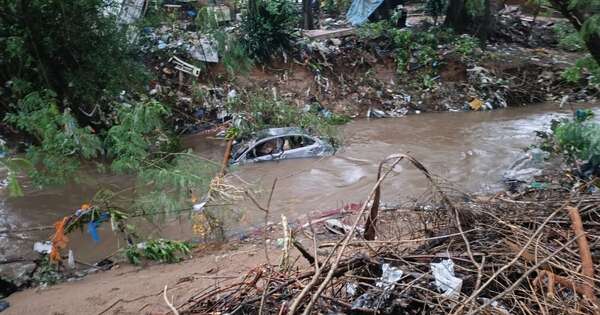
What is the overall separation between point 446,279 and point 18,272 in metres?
5.65

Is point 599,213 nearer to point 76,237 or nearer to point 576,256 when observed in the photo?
point 576,256

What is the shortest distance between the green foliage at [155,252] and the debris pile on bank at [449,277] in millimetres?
3570

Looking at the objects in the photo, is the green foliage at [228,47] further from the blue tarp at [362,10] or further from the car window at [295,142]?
the blue tarp at [362,10]

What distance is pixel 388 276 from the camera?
290 cm

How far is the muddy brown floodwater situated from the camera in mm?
7602

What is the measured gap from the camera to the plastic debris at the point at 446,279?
8.88ft

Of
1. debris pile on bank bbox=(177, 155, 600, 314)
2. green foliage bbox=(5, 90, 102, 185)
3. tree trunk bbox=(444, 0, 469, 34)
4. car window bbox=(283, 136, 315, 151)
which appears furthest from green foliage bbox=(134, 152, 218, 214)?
tree trunk bbox=(444, 0, 469, 34)

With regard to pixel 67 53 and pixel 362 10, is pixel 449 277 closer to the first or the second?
pixel 67 53

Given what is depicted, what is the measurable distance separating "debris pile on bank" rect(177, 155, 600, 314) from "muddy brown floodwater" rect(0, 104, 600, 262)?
458 cm

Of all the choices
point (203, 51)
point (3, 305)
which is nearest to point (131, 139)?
point (3, 305)

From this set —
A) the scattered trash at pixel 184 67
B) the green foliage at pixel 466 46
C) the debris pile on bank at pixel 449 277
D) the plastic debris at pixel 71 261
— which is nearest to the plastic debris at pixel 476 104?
the green foliage at pixel 466 46

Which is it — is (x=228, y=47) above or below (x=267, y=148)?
above

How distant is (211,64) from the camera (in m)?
14.6

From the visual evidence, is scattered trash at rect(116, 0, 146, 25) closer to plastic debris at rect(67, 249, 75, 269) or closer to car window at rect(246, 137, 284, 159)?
car window at rect(246, 137, 284, 159)
